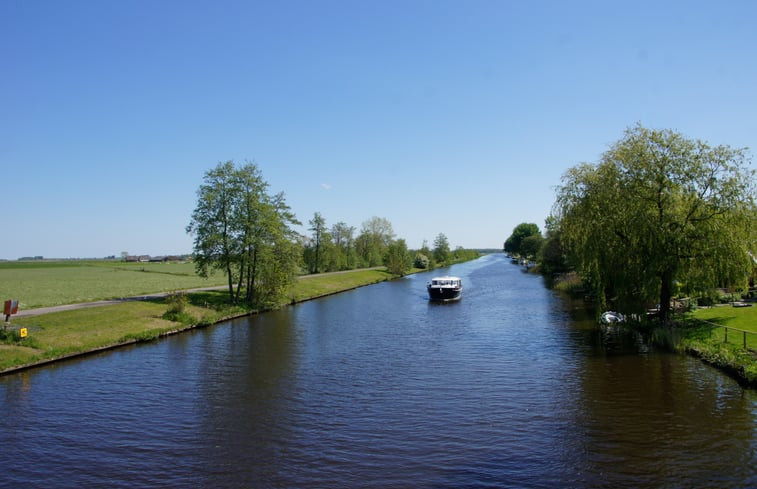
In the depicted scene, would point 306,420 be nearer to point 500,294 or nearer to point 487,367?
point 487,367

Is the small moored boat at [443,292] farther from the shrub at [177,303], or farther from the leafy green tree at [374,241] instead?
the leafy green tree at [374,241]

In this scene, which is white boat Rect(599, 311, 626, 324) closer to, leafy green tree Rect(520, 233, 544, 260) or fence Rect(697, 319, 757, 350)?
fence Rect(697, 319, 757, 350)

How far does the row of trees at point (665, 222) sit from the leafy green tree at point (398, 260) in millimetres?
87984

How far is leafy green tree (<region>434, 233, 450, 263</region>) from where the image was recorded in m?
169

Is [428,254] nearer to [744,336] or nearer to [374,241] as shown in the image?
[374,241]

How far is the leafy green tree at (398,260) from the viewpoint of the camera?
118 meters

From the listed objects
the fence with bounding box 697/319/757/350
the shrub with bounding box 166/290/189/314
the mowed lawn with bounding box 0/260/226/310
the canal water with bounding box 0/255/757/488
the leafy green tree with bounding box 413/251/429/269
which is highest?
the leafy green tree with bounding box 413/251/429/269

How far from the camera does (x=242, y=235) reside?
50.1 m

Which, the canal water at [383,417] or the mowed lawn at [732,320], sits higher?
the mowed lawn at [732,320]

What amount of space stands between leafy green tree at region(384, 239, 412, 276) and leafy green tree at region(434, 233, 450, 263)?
40944 millimetres

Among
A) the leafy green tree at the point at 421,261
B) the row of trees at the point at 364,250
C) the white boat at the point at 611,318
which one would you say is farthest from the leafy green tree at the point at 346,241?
the white boat at the point at 611,318

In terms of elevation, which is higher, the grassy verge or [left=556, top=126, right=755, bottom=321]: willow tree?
[left=556, top=126, right=755, bottom=321]: willow tree

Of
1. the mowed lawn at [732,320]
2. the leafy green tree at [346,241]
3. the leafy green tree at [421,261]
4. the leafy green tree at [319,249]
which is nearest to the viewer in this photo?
the mowed lawn at [732,320]

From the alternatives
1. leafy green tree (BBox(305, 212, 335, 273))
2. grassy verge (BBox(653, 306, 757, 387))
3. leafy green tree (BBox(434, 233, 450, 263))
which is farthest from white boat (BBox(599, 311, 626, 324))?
leafy green tree (BBox(434, 233, 450, 263))
